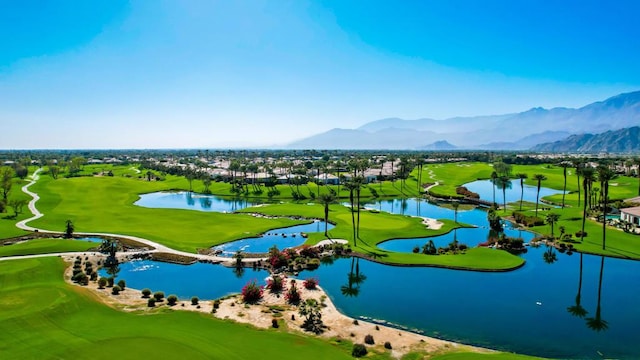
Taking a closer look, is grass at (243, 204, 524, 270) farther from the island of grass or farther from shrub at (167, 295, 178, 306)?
shrub at (167, 295, 178, 306)

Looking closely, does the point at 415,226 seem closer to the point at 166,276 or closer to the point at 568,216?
the point at 568,216

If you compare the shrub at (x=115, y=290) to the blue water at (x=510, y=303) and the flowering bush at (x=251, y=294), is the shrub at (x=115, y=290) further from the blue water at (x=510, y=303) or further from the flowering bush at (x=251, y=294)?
the blue water at (x=510, y=303)

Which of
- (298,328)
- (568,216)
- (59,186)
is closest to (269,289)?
(298,328)

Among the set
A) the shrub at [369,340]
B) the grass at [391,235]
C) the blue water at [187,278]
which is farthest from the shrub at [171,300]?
the grass at [391,235]

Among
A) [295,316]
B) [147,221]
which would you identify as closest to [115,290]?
[295,316]

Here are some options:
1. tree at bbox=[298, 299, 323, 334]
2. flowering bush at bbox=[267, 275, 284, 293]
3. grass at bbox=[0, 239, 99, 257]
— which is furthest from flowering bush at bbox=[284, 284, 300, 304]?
grass at bbox=[0, 239, 99, 257]

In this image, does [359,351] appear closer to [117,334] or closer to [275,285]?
[275,285]
